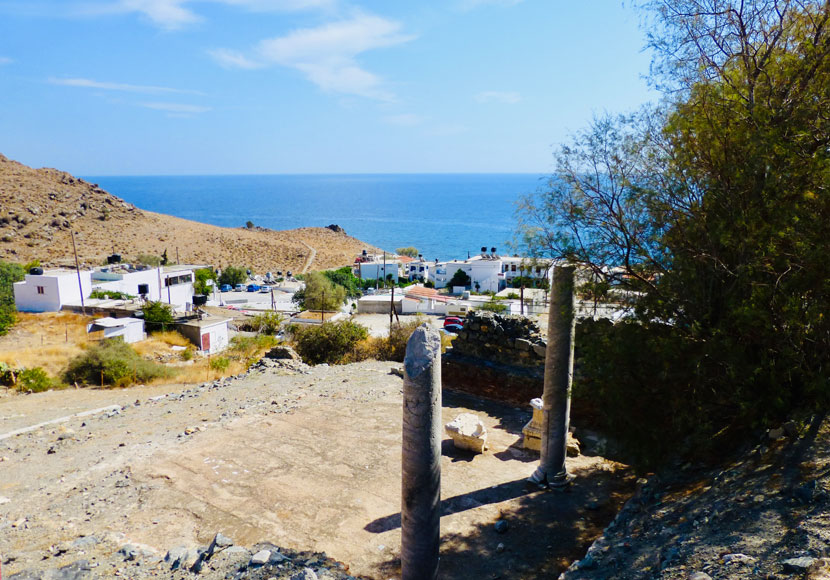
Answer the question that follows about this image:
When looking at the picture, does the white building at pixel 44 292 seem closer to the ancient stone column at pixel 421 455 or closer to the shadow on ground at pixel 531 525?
the shadow on ground at pixel 531 525

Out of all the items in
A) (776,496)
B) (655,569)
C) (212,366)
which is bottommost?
(212,366)

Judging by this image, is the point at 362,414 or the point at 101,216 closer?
the point at 362,414

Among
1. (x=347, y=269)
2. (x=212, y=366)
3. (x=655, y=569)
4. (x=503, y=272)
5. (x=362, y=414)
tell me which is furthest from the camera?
(x=347, y=269)

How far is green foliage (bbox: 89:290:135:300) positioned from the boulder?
3880 cm

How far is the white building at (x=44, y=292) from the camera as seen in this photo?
38406 millimetres

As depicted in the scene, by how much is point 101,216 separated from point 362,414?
89506 mm

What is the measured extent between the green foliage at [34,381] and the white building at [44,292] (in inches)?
765

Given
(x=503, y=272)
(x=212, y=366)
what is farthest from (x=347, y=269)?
(x=212, y=366)

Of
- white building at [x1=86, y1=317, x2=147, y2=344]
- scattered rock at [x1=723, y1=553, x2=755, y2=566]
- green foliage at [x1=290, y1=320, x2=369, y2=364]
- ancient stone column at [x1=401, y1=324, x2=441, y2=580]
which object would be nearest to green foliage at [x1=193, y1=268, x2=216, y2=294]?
white building at [x1=86, y1=317, x2=147, y2=344]

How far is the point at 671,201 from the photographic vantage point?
28.7ft

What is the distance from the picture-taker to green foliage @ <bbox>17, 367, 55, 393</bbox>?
66.2ft

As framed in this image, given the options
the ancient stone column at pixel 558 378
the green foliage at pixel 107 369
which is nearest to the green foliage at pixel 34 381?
the green foliage at pixel 107 369

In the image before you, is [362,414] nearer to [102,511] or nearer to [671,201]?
[102,511]

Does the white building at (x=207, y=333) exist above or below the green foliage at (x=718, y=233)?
below
